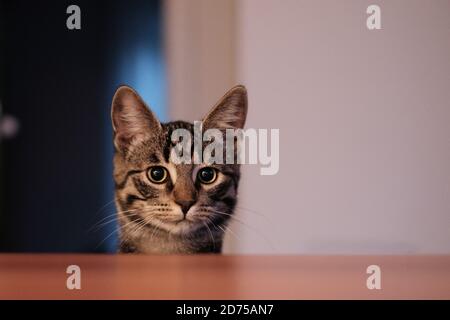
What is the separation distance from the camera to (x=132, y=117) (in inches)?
34.6

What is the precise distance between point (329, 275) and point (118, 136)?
1.53ft

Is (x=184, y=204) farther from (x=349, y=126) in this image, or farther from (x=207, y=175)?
(x=349, y=126)

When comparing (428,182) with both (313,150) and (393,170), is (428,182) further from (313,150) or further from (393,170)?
(313,150)

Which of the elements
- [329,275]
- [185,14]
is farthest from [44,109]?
[329,275]

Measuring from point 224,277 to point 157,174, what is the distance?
0.83 ft

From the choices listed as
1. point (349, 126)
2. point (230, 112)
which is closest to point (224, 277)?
point (230, 112)

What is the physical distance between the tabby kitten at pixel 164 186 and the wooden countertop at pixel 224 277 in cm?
4

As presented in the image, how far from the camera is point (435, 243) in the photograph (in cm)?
92

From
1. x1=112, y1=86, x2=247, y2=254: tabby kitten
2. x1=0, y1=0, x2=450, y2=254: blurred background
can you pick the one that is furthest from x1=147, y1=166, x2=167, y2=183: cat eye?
x1=0, y1=0, x2=450, y2=254: blurred background

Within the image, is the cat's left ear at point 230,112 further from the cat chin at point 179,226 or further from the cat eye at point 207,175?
the cat chin at point 179,226

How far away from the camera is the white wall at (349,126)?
92cm

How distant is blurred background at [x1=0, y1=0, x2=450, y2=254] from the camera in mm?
924

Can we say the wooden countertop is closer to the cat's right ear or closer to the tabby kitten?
the tabby kitten

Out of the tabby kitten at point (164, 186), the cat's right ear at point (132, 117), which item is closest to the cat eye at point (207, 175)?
the tabby kitten at point (164, 186)
